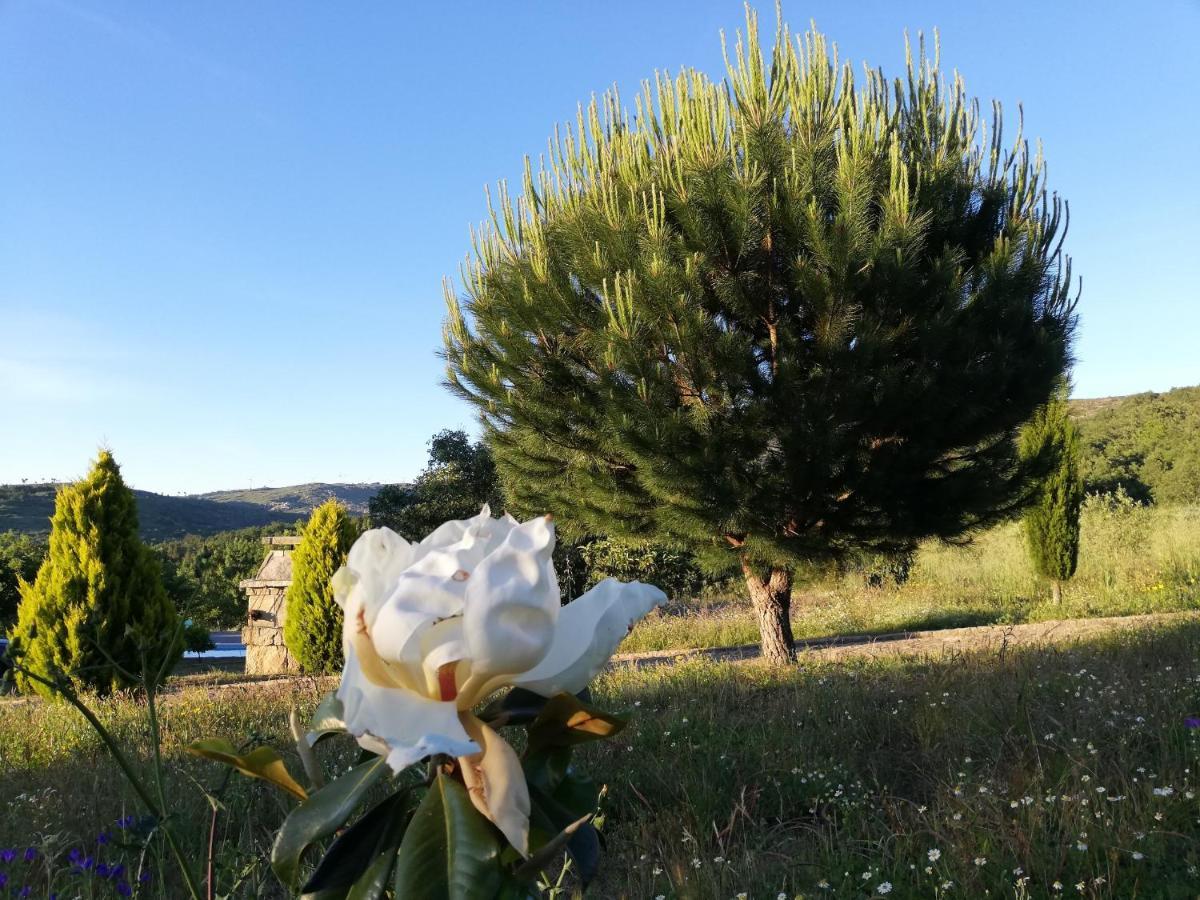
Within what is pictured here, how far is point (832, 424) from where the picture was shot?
6699 millimetres

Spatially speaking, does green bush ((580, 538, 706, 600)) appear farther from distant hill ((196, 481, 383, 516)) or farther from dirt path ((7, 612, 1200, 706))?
distant hill ((196, 481, 383, 516))

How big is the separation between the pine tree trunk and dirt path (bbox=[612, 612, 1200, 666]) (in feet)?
0.92

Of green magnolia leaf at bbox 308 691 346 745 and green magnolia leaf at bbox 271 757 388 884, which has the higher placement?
green magnolia leaf at bbox 308 691 346 745

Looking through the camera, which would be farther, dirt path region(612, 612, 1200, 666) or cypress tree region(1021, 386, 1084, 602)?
cypress tree region(1021, 386, 1084, 602)

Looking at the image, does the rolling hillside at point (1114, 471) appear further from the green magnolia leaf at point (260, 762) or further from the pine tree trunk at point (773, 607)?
the green magnolia leaf at point (260, 762)

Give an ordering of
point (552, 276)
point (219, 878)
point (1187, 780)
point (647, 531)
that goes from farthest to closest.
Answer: point (647, 531) < point (552, 276) < point (1187, 780) < point (219, 878)

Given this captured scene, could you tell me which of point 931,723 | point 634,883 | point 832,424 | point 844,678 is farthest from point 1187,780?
point 832,424

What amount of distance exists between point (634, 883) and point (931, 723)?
2068 millimetres

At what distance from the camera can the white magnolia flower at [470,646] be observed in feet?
1.79

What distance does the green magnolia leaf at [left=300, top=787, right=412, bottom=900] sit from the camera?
591 millimetres

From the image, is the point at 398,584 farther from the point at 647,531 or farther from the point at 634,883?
the point at 647,531

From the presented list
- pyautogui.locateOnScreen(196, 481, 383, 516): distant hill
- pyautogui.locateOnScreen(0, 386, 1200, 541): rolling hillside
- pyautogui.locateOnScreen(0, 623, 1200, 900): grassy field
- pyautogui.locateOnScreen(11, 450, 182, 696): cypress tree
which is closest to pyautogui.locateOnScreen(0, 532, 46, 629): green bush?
pyautogui.locateOnScreen(0, 386, 1200, 541): rolling hillside

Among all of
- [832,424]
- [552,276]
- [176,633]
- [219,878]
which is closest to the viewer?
[176,633]

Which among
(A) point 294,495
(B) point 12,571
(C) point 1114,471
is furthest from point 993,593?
(A) point 294,495
